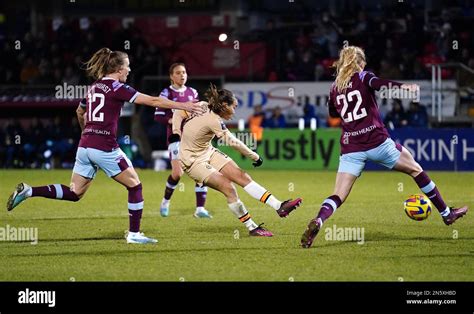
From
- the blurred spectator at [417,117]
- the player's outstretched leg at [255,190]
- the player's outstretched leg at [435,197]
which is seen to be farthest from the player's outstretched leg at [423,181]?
the blurred spectator at [417,117]

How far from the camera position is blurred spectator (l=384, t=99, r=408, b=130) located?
82.8ft

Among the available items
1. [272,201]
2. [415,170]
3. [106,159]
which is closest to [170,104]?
[106,159]

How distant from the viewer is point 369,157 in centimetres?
1133

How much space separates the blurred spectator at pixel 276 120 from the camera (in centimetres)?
2641

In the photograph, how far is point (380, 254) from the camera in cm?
1059

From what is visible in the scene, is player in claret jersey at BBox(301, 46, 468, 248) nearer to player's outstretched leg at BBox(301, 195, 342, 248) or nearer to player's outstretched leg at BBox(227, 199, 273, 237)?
player's outstretched leg at BBox(301, 195, 342, 248)

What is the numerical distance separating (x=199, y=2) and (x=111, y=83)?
23.3m

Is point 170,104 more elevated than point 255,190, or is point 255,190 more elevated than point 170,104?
point 170,104

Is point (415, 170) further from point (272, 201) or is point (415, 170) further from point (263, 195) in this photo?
point (263, 195)

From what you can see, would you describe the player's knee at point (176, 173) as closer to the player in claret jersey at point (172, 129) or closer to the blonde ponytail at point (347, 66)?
the player in claret jersey at point (172, 129)

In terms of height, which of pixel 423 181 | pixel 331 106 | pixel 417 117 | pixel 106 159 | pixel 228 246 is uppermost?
pixel 331 106

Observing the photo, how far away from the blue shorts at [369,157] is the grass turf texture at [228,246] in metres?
0.91

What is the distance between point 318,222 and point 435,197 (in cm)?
191

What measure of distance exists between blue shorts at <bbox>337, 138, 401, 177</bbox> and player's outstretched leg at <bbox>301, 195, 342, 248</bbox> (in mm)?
385
